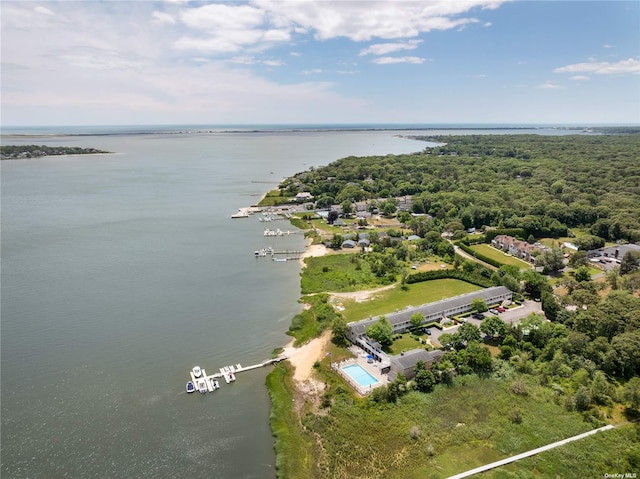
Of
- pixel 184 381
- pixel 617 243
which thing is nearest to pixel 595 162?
pixel 617 243

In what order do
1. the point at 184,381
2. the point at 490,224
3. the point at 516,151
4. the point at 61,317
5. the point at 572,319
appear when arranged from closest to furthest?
the point at 184,381 → the point at 572,319 → the point at 61,317 → the point at 490,224 → the point at 516,151

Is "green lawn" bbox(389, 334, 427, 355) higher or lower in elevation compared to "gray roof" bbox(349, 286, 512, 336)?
lower

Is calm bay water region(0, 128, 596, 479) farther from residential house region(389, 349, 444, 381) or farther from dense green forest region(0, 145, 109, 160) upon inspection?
dense green forest region(0, 145, 109, 160)

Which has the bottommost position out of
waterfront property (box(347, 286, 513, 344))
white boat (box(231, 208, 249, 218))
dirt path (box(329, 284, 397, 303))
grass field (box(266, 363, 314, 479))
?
grass field (box(266, 363, 314, 479))

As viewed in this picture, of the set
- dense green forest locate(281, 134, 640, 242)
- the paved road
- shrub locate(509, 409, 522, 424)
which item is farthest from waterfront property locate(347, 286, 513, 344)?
dense green forest locate(281, 134, 640, 242)

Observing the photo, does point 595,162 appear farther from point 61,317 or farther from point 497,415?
point 61,317

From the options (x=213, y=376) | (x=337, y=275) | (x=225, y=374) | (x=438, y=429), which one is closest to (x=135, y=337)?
(x=213, y=376)
